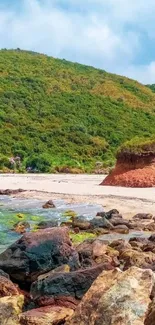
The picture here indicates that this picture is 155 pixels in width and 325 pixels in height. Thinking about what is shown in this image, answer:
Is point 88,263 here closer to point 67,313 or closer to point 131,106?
point 67,313

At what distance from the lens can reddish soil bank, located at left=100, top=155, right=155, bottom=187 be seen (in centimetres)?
3109

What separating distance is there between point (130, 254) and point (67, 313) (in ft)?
15.9

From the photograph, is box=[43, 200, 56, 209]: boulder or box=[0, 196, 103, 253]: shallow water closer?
box=[0, 196, 103, 253]: shallow water

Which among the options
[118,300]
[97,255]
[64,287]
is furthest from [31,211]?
[118,300]

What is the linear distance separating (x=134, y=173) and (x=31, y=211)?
9.28 metres

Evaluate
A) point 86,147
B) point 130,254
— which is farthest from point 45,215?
point 86,147

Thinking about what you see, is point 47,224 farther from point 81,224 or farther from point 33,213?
point 33,213

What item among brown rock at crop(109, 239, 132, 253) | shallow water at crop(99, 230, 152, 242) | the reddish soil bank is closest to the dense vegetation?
the reddish soil bank

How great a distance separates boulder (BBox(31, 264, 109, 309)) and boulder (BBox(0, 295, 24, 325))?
0.74m

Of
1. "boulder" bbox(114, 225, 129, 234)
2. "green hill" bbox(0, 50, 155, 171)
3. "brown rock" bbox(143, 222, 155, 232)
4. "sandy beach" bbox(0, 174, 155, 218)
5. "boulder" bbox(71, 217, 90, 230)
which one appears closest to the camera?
"boulder" bbox(114, 225, 129, 234)

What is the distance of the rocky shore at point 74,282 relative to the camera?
677 centimetres

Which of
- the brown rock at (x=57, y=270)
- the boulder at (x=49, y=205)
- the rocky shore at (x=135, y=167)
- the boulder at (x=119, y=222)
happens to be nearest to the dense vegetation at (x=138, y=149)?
the rocky shore at (x=135, y=167)

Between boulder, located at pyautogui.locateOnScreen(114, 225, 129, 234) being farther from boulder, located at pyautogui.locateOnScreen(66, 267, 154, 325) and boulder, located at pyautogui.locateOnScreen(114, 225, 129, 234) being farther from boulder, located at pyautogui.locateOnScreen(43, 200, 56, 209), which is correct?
boulder, located at pyautogui.locateOnScreen(66, 267, 154, 325)

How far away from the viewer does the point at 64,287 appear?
9461 mm
